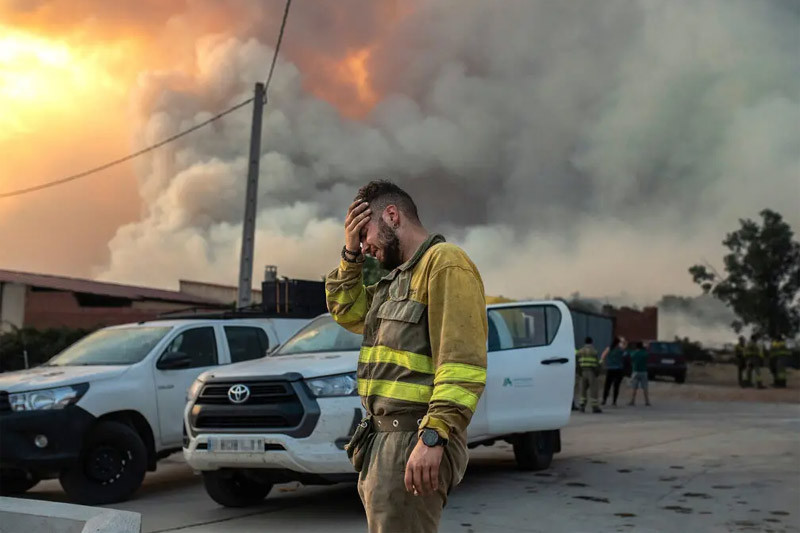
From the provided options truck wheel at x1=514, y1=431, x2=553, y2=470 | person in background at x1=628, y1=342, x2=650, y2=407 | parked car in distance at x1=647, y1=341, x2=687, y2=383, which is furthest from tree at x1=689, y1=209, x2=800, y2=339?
truck wheel at x1=514, y1=431, x2=553, y2=470

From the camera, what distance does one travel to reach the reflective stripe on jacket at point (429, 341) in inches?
121

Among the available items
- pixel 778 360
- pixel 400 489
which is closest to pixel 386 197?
pixel 400 489

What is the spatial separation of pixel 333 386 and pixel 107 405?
8.15ft

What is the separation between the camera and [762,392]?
91.5ft

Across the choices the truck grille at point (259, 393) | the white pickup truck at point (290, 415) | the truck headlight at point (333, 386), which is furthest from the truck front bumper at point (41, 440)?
the truck headlight at point (333, 386)

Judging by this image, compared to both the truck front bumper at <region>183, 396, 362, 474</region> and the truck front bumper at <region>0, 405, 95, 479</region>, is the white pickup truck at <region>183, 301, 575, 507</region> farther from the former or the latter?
the truck front bumper at <region>0, 405, 95, 479</region>

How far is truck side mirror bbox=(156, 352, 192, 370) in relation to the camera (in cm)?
932

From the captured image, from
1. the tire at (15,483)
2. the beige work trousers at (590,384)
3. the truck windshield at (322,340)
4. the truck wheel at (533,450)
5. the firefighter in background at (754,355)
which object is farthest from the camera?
the firefighter in background at (754,355)

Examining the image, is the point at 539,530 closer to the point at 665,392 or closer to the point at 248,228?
the point at 248,228

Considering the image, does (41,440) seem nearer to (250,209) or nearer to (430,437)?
(430,437)

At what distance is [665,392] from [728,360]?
34.7m

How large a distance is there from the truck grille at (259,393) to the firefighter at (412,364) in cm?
406

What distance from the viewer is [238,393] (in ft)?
24.8

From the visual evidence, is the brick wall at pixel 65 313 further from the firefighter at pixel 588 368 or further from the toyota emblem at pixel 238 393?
the toyota emblem at pixel 238 393
